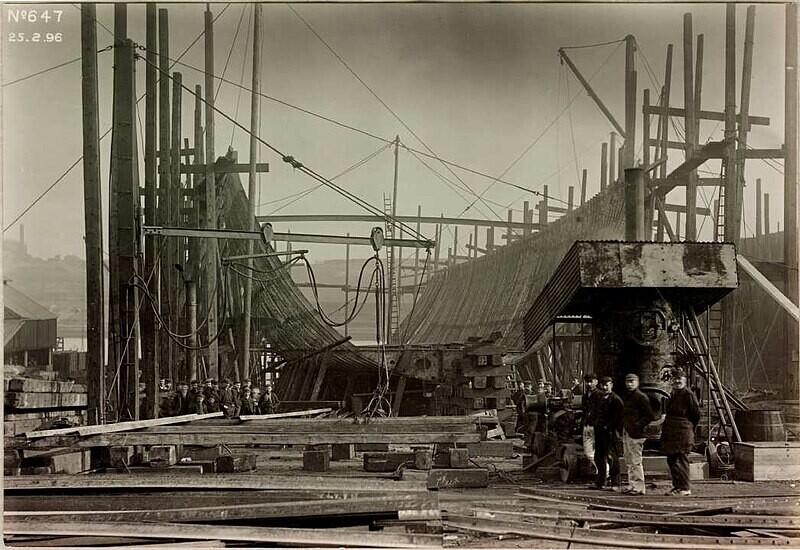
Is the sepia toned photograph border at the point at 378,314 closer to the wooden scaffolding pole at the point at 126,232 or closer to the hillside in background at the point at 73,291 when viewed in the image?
the wooden scaffolding pole at the point at 126,232

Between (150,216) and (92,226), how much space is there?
3316 millimetres

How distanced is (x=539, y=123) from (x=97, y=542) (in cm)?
1277

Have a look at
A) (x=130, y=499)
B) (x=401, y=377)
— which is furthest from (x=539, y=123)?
(x=130, y=499)

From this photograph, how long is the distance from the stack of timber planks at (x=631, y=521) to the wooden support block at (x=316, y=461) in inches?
119

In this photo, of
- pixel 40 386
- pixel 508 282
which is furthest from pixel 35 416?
pixel 508 282

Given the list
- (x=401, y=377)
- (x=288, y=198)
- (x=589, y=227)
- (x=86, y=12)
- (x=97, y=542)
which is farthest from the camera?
(x=288, y=198)

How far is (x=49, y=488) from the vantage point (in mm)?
8148

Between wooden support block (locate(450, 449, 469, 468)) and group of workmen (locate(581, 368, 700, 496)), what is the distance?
1.57 metres

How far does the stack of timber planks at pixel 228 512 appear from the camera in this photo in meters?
6.59

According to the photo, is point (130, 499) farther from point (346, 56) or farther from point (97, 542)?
point (346, 56)

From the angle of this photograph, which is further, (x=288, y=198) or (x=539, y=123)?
(x=288, y=198)

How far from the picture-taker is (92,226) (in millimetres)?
11781

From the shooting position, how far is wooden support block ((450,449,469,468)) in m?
9.88

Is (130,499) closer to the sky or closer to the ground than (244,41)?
closer to the ground
